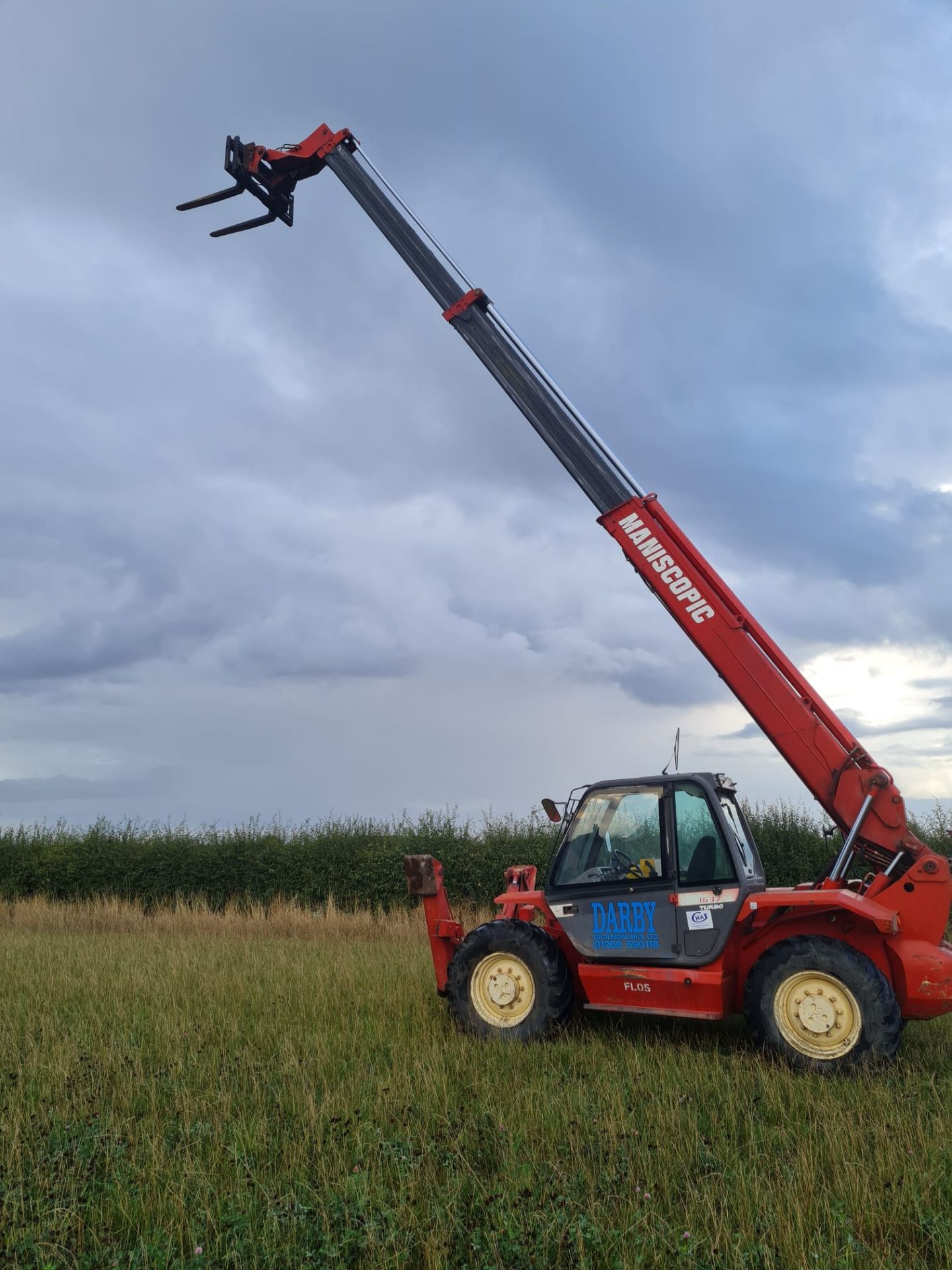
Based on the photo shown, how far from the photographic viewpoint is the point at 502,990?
7750 millimetres

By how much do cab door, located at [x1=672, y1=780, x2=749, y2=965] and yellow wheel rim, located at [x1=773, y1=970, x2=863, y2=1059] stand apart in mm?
586

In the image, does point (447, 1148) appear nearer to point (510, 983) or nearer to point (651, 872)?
point (510, 983)

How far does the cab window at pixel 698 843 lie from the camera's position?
7539mm

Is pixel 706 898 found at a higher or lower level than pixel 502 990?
higher

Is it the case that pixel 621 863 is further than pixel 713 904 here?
Yes

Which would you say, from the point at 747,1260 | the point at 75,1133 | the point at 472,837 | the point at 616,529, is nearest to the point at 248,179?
the point at 616,529

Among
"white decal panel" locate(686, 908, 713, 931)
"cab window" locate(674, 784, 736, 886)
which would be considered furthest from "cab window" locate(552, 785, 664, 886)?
"white decal panel" locate(686, 908, 713, 931)

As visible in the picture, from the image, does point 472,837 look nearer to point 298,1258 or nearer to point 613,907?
point 613,907

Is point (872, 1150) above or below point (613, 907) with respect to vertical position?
below

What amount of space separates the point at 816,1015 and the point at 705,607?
3.30 meters

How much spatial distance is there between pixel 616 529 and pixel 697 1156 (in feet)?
16.7

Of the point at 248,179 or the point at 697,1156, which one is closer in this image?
the point at 697,1156

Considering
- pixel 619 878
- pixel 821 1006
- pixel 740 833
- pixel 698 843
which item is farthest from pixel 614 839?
pixel 821 1006

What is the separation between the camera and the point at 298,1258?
13.6 ft
